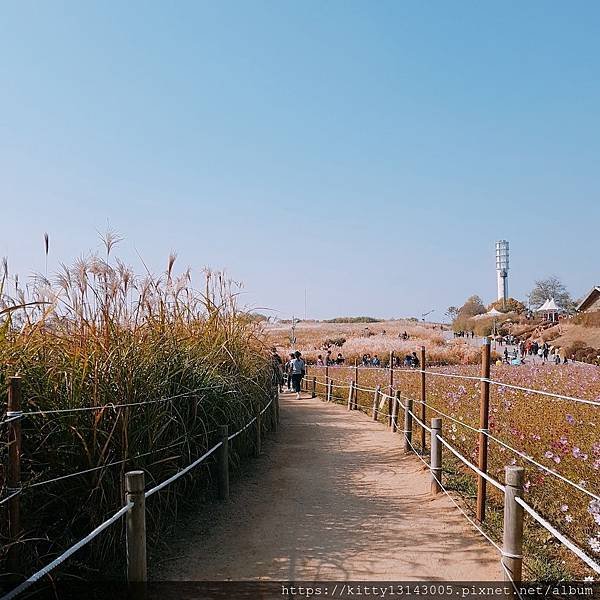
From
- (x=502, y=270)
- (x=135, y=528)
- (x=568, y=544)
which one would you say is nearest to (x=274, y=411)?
(x=135, y=528)

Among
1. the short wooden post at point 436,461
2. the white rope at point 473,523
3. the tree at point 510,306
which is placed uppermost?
the tree at point 510,306

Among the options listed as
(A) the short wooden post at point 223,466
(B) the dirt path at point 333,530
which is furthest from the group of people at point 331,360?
(A) the short wooden post at point 223,466

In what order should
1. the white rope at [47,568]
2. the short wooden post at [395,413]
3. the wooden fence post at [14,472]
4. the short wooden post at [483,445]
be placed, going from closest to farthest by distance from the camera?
1. the white rope at [47,568]
2. the wooden fence post at [14,472]
3. the short wooden post at [483,445]
4. the short wooden post at [395,413]

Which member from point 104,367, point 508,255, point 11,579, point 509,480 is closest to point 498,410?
point 509,480

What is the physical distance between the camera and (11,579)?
310 centimetres

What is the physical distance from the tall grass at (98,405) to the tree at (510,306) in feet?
198

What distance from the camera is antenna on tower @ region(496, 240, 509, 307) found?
191 feet

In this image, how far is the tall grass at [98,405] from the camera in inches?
148

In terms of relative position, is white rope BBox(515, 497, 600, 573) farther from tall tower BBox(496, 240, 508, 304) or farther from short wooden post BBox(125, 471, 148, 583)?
tall tower BBox(496, 240, 508, 304)

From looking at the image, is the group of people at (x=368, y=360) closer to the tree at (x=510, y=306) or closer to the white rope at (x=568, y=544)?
the white rope at (x=568, y=544)

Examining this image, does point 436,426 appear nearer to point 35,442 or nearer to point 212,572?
point 212,572

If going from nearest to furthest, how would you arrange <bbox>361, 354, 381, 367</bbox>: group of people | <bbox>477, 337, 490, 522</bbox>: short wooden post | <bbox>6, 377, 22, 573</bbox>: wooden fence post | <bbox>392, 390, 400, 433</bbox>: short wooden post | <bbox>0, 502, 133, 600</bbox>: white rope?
<bbox>0, 502, 133, 600</bbox>: white rope
<bbox>6, 377, 22, 573</bbox>: wooden fence post
<bbox>477, 337, 490, 522</bbox>: short wooden post
<bbox>392, 390, 400, 433</bbox>: short wooden post
<bbox>361, 354, 381, 367</bbox>: group of people

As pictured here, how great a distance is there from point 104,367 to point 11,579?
1490 mm

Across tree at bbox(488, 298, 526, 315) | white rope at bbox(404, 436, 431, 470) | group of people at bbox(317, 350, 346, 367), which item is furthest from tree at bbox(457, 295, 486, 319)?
white rope at bbox(404, 436, 431, 470)
